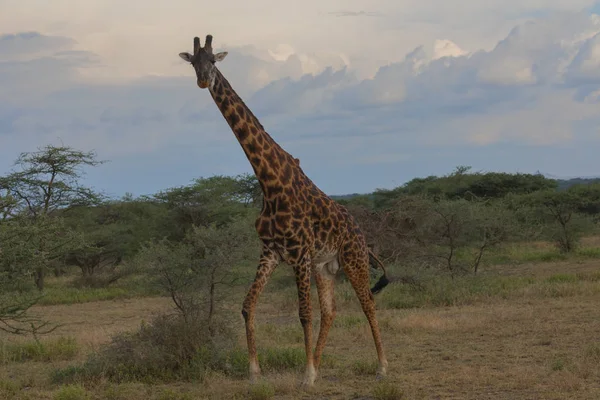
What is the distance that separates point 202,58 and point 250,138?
0.95 metres

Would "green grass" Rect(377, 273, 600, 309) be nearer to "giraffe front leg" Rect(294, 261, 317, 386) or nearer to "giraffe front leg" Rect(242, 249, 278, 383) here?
"giraffe front leg" Rect(294, 261, 317, 386)

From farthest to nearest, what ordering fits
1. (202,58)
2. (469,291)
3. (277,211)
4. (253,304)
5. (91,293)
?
(91,293), (469,291), (277,211), (253,304), (202,58)

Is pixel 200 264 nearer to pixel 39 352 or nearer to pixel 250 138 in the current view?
pixel 39 352

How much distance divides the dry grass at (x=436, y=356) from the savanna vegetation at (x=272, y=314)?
3cm

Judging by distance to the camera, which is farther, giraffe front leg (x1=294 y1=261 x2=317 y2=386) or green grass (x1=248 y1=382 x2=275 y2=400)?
giraffe front leg (x1=294 y1=261 x2=317 y2=386)

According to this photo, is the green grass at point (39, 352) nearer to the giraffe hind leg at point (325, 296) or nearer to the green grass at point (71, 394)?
the green grass at point (71, 394)

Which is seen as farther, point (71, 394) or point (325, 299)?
point (325, 299)

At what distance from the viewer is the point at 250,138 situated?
7.52 metres

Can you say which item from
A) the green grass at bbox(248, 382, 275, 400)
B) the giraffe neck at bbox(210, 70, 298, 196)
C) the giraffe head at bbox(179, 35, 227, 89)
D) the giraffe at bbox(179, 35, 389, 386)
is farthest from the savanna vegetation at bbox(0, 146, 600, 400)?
the giraffe head at bbox(179, 35, 227, 89)

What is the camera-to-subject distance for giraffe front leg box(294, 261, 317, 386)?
7409 mm

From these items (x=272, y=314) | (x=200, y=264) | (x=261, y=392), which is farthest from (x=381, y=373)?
(x=272, y=314)

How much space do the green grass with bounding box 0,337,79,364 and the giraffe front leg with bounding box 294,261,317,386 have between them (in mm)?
3940

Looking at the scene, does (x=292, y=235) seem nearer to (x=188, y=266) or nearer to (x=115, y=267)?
(x=188, y=266)

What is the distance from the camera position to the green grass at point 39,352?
388 inches
